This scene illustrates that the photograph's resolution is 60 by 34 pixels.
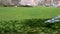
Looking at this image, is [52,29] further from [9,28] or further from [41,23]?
[9,28]

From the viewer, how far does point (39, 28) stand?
4.70 meters

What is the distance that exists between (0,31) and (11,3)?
9.16 meters

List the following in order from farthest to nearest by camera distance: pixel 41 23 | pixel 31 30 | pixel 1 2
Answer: pixel 1 2, pixel 41 23, pixel 31 30

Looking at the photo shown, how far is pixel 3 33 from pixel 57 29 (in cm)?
122

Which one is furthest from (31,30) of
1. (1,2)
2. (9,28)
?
(1,2)

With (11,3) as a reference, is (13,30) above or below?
above

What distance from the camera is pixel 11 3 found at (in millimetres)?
13711

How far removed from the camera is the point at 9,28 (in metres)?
4.68

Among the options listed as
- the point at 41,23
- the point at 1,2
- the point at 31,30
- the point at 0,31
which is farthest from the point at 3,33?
the point at 1,2

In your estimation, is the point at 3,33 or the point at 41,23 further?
the point at 41,23

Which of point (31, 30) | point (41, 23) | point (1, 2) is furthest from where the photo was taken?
point (1, 2)

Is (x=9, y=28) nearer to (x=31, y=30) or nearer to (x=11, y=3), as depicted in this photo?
(x=31, y=30)

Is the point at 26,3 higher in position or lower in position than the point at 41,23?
lower

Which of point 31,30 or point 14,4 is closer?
point 31,30
